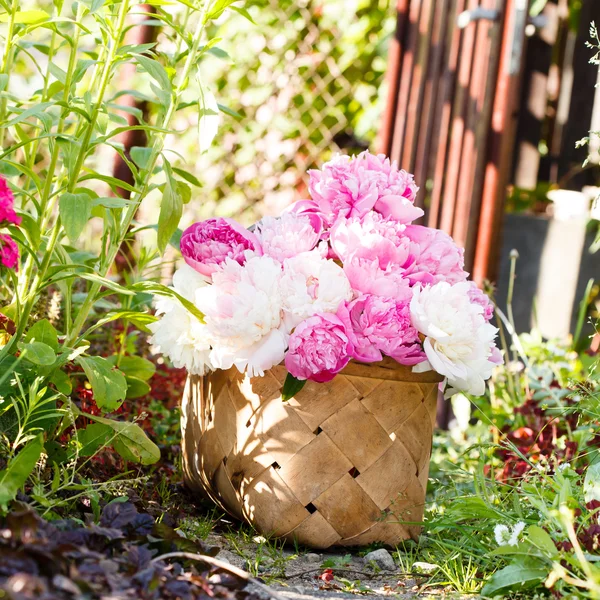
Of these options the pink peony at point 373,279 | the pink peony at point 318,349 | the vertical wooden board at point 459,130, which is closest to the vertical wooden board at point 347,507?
the pink peony at point 318,349

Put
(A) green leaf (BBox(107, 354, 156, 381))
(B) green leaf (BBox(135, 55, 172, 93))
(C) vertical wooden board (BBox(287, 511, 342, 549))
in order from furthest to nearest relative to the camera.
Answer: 1. (A) green leaf (BBox(107, 354, 156, 381))
2. (C) vertical wooden board (BBox(287, 511, 342, 549))
3. (B) green leaf (BBox(135, 55, 172, 93))

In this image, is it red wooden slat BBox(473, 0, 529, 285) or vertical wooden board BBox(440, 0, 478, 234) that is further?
vertical wooden board BBox(440, 0, 478, 234)

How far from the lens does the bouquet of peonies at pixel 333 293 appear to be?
126cm

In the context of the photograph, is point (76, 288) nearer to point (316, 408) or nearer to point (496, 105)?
point (316, 408)

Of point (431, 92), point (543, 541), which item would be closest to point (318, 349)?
point (543, 541)

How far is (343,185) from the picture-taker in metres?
1.41

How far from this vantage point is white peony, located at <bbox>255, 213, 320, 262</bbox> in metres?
1.35

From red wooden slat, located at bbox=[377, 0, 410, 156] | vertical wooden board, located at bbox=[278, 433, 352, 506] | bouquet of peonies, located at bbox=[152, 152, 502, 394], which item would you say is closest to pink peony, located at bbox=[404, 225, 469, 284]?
bouquet of peonies, located at bbox=[152, 152, 502, 394]

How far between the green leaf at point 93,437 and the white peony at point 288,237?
15.7 inches

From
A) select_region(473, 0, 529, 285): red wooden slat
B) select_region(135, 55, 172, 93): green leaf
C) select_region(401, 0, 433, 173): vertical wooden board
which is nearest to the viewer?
select_region(135, 55, 172, 93): green leaf

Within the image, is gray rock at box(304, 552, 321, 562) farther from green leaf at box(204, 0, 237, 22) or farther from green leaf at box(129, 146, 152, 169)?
green leaf at box(204, 0, 237, 22)

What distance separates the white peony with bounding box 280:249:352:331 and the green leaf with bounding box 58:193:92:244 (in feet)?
1.05

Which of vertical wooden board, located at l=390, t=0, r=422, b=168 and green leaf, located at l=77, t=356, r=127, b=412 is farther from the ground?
vertical wooden board, located at l=390, t=0, r=422, b=168

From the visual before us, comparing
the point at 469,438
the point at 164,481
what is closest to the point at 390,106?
the point at 469,438
